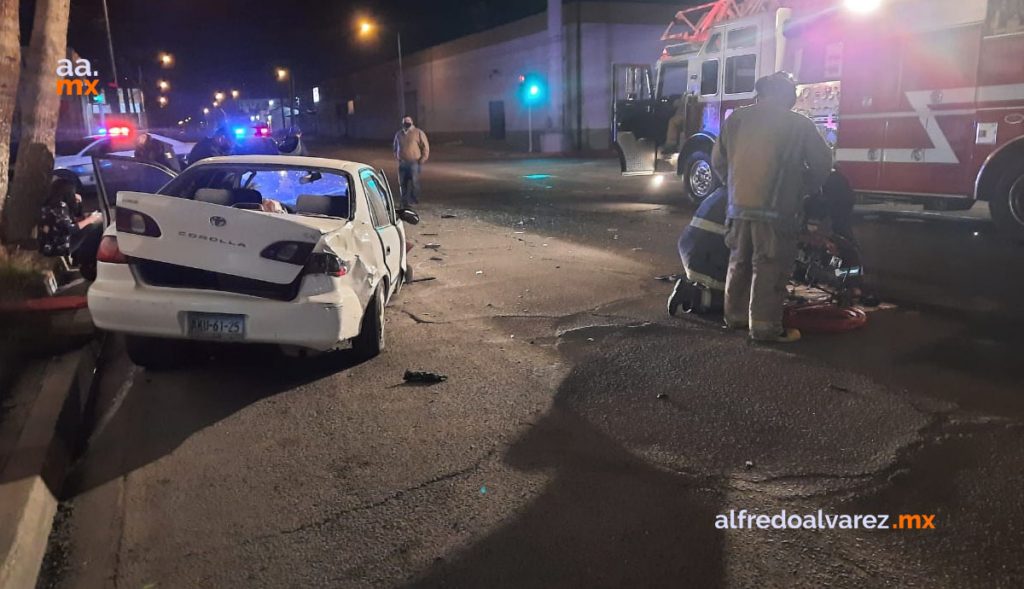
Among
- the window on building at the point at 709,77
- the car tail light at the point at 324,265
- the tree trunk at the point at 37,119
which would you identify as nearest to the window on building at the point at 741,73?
the window on building at the point at 709,77

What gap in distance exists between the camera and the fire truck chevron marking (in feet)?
33.2

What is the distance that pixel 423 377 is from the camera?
17.7ft

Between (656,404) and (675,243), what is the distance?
20.4 feet

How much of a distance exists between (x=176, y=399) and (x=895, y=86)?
10.4 m

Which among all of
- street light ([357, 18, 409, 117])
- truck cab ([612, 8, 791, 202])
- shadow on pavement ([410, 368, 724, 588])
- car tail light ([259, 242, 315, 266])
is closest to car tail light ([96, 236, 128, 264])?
car tail light ([259, 242, 315, 266])

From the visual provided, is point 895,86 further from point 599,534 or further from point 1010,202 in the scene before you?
point 599,534

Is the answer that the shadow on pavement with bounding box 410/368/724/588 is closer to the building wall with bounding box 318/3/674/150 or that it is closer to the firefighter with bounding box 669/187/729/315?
the firefighter with bounding box 669/187/729/315

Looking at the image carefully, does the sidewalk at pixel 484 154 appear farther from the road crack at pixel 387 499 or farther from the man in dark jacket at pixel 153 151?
the road crack at pixel 387 499

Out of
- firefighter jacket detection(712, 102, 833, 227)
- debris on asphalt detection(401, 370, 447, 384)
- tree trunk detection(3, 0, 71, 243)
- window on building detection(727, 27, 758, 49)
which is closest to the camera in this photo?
debris on asphalt detection(401, 370, 447, 384)

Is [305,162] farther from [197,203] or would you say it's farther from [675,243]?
[675,243]

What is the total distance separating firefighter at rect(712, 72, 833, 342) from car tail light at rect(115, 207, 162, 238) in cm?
398

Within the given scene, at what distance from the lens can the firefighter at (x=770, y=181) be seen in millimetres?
5656

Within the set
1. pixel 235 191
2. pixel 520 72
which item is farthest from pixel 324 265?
pixel 520 72

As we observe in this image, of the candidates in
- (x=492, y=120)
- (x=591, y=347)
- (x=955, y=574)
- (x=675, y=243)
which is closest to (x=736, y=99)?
(x=675, y=243)
